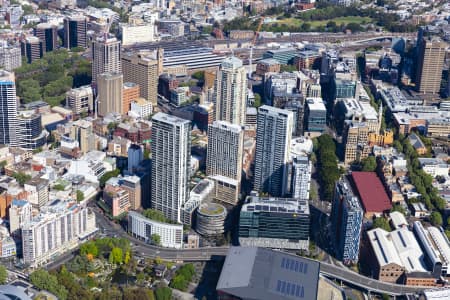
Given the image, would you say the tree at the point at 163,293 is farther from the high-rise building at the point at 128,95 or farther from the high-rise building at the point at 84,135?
the high-rise building at the point at 128,95

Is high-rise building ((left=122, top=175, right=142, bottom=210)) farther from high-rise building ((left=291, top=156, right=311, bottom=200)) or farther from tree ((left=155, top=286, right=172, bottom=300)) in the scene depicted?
high-rise building ((left=291, top=156, right=311, bottom=200))

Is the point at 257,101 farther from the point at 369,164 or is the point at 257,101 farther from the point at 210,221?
the point at 210,221

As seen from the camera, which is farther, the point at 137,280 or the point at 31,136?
the point at 31,136

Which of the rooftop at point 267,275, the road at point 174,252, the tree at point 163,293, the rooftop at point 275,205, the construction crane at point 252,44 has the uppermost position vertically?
the construction crane at point 252,44

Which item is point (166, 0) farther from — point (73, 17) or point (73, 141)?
point (73, 141)

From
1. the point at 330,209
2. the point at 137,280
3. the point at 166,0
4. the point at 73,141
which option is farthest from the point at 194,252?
the point at 166,0

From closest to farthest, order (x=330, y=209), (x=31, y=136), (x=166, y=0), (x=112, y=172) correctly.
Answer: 1. (x=330, y=209)
2. (x=112, y=172)
3. (x=31, y=136)
4. (x=166, y=0)

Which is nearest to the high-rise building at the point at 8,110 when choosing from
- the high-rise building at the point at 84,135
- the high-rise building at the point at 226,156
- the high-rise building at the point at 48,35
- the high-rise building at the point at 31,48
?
the high-rise building at the point at 84,135
